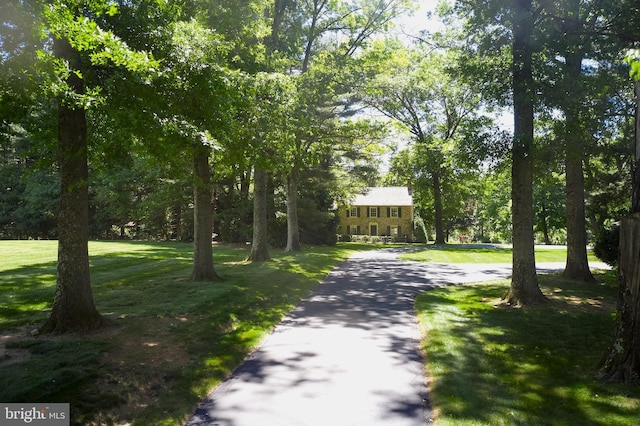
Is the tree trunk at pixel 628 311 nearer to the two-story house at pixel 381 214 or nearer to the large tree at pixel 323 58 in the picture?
the large tree at pixel 323 58

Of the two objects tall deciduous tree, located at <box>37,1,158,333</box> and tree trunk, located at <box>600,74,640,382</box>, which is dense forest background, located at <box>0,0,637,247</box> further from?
tree trunk, located at <box>600,74,640,382</box>

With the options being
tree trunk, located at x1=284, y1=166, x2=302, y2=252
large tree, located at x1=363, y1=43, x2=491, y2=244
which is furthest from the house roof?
tree trunk, located at x1=284, y1=166, x2=302, y2=252

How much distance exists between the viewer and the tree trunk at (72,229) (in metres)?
7.60

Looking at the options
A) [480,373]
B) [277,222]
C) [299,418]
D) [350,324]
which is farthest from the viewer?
[277,222]

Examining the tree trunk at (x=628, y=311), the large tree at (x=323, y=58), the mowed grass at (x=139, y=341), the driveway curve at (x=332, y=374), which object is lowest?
the driveway curve at (x=332, y=374)

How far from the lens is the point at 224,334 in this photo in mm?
8469

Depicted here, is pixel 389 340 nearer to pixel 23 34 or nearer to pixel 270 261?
pixel 23 34

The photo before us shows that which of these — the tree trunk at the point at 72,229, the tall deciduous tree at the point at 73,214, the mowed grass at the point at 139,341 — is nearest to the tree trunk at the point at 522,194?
the mowed grass at the point at 139,341

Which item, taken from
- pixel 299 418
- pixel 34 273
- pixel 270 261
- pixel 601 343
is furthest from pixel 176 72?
pixel 270 261

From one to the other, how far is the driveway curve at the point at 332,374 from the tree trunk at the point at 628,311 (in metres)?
2.55

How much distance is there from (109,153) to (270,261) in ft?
40.7

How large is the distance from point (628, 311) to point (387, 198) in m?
51.9

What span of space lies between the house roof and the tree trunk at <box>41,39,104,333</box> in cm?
4922

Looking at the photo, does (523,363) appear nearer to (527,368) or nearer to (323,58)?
(527,368)
